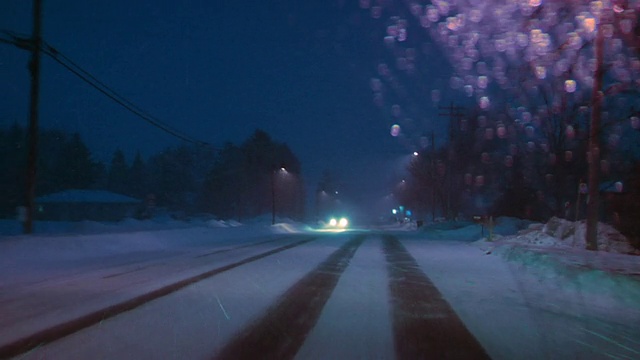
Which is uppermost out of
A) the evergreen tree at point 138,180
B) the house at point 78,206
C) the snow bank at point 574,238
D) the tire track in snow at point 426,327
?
the evergreen tree at point 138,180

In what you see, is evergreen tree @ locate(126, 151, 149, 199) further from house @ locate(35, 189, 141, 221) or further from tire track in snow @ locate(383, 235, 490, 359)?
tire track in snow @ locate(383, 235, 490, 359)

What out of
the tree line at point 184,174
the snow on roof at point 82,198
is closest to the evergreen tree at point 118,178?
the tree line at point 184,174

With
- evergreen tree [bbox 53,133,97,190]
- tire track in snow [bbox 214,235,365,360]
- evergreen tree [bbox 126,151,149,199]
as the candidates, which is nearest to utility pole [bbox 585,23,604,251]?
tire track in snow [bbox 214,235,365,360]

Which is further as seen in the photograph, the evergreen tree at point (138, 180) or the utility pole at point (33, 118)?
the evergreen tree at point (138, 180)

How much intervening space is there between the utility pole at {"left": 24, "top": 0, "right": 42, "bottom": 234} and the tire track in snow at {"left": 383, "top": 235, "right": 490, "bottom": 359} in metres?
16.2

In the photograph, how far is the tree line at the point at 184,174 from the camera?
91438 millimetres

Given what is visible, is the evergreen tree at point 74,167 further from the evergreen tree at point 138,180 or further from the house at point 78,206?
the evergreen tree at point 138,180

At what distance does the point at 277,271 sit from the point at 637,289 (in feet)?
30.1

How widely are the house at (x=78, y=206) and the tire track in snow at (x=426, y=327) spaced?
6595 centimetres

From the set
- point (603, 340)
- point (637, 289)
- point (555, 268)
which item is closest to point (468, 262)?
point (555, 268)

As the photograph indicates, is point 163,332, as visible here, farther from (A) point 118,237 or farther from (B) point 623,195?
(B) point 623,195

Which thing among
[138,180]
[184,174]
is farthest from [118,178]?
[184,174]

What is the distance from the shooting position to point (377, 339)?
813 centimetres

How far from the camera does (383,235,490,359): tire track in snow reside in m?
7.49
